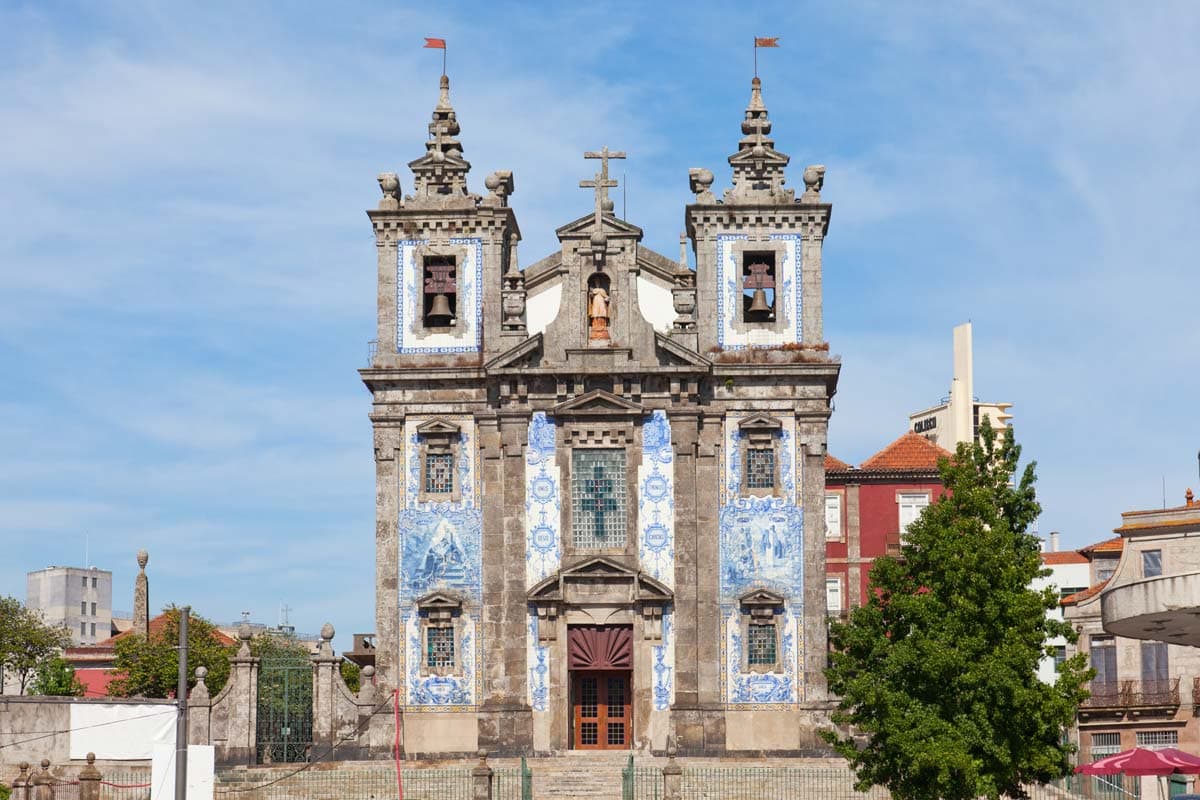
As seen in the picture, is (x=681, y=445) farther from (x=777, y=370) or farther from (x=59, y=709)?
(x=59, y=709)

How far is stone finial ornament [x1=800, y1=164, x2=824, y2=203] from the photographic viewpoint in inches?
1893

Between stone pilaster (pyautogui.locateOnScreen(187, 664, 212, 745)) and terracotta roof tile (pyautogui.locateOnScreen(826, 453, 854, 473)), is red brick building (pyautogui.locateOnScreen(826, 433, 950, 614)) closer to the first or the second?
terracotta roof tile (pyautogui.locateOnScreen(826, 453, 854, 473))

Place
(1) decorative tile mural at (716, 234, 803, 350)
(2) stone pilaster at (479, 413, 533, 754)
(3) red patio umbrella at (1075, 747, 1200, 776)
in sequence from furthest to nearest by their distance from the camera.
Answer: (1) decorative tile mural at (716, 234, 803, 350) → (2) stone pilaster at (479, 413, 533, 754) → (3) red patio umbrella at (1075, 747, 1200, 776)

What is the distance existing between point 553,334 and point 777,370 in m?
5.33

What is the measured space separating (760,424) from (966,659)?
43.8 ft

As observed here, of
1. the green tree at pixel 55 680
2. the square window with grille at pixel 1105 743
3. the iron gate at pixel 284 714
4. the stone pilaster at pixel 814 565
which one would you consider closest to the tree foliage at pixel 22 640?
the green tree at pixel 55 680

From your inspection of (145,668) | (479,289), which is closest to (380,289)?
(479,289)

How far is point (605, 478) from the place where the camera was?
4656cm

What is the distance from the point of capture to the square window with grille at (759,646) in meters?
45.9

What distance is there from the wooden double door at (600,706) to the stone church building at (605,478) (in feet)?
0.15

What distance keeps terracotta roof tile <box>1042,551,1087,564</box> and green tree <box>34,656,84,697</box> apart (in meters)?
33.0

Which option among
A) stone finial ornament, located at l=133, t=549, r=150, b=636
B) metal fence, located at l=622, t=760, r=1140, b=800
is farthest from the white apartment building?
metal fence, located at l=622, t=760, r=1140, b=800

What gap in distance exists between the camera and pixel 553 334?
47.1 m

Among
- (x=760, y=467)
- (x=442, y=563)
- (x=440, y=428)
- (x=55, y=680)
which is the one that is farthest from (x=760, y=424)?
(x=55, y=680)
